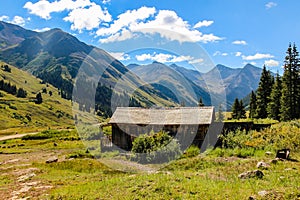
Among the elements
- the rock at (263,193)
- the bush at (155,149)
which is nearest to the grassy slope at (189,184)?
the rock at (263,193)

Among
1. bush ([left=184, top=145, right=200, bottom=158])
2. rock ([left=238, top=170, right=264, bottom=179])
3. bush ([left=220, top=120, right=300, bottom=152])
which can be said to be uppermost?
bush ([left=220, top=120, right=300, bottom=152])

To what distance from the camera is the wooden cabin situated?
1428 inches

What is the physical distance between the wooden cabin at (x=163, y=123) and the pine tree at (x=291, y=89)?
1306 inches

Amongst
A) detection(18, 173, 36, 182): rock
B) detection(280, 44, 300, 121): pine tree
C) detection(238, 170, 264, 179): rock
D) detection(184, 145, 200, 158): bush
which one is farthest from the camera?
detection(280, 44, 300, 121): pine tree

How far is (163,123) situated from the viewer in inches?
1457

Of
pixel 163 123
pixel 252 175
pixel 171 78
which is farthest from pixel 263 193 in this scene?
pixel 171 78

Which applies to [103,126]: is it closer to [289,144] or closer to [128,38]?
[128,38]

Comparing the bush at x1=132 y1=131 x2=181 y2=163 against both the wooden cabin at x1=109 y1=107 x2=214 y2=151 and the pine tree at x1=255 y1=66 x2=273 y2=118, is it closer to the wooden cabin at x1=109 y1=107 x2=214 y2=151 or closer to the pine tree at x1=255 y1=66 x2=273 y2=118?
the wooden cabin at x1=109 y1=107 x2=214 y2=151

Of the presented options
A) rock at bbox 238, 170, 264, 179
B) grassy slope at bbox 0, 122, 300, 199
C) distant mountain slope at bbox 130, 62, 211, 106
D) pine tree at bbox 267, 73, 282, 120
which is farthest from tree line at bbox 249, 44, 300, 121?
rock at bbox 238, 170, 264, 179

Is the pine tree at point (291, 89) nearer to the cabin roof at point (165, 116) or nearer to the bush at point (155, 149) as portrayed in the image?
the cabin roof at point (165, 116)

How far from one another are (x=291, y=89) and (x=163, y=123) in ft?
131

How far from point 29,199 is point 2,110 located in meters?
176

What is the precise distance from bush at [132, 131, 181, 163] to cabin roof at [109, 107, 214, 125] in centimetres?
747

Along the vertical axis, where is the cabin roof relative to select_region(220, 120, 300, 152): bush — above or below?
above
